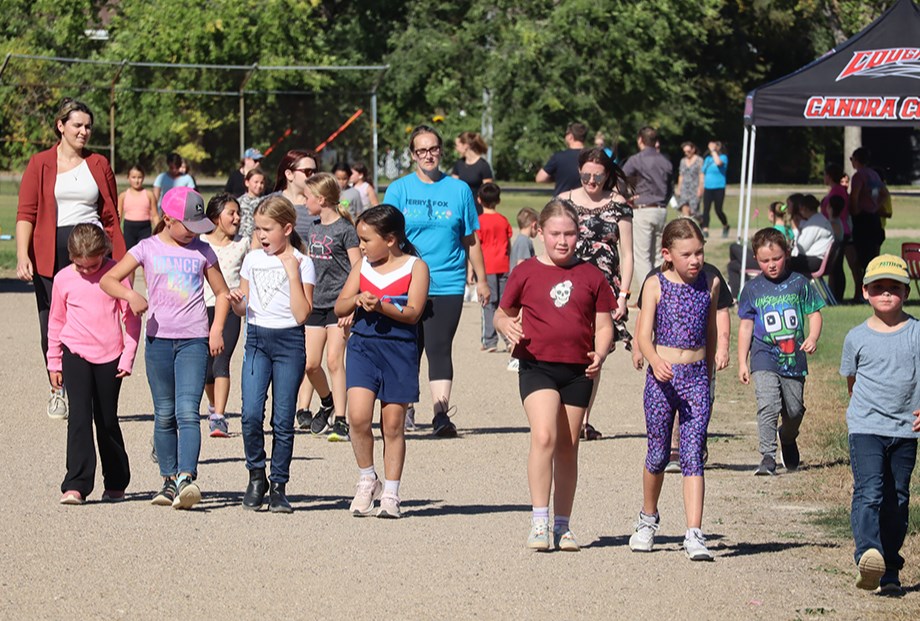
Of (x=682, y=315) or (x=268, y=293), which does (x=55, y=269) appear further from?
(x=682, y=315)

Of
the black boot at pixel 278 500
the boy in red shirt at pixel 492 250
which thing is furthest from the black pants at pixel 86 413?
the boy in red shirt at pixel 492 250

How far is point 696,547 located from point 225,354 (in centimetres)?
453

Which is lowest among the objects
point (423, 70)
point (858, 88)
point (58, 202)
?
point (58, 202)

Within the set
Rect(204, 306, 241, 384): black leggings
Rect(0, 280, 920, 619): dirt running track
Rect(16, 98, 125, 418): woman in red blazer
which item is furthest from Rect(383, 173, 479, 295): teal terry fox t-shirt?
Rect(16, 98, 125, 418): woman in red blazer

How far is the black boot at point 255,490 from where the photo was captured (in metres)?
8.08

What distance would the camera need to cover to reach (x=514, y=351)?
735cm

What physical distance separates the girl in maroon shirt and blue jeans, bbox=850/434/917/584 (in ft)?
4.14

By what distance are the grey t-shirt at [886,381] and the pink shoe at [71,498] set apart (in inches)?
153

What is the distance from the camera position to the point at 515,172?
48.0 m

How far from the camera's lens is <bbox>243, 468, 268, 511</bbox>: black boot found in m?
8.08

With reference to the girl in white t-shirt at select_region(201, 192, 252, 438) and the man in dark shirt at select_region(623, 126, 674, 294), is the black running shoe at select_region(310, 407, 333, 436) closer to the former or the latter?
the girl in white t-shirt at select_region(201, 192, 252, 438)

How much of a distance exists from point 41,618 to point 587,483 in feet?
12.7

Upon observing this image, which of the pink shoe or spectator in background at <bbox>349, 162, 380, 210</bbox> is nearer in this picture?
the pink shoe

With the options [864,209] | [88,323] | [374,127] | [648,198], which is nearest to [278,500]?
[88,323]
